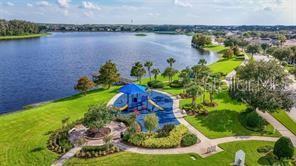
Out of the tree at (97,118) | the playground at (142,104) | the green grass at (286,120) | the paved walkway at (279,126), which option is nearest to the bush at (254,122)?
the paved walkway at (279,126)

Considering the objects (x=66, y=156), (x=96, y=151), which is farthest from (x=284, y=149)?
(x=66, y=156)

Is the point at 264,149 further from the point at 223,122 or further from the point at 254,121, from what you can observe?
the point at 223,122

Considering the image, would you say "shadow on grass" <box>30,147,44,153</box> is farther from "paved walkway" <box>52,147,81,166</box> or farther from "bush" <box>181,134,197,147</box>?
"bush" <box>181,134,197,147</box>

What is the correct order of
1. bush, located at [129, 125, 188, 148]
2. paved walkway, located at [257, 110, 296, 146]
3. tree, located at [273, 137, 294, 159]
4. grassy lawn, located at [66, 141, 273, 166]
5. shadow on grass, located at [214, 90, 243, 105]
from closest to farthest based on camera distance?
grassy lawn, located at [66, 141, 273, 166] < tree, located at [273, 137, 294, 159] < bush, located at [129, 125, 188, 148] < paved walkway, located at [257, 110, 296, 146] < shadow on grass, located at [214, 90, 243, 105]

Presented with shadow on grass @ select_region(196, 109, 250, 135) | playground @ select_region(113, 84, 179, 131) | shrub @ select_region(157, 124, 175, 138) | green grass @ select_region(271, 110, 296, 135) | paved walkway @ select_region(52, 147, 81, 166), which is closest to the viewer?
paved walkway @ select_region(52, 147, 81, 166)

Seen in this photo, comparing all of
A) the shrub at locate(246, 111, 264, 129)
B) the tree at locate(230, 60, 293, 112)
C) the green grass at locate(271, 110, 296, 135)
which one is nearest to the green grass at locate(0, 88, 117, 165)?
the tree at locate(230, 60, 293, 112)
